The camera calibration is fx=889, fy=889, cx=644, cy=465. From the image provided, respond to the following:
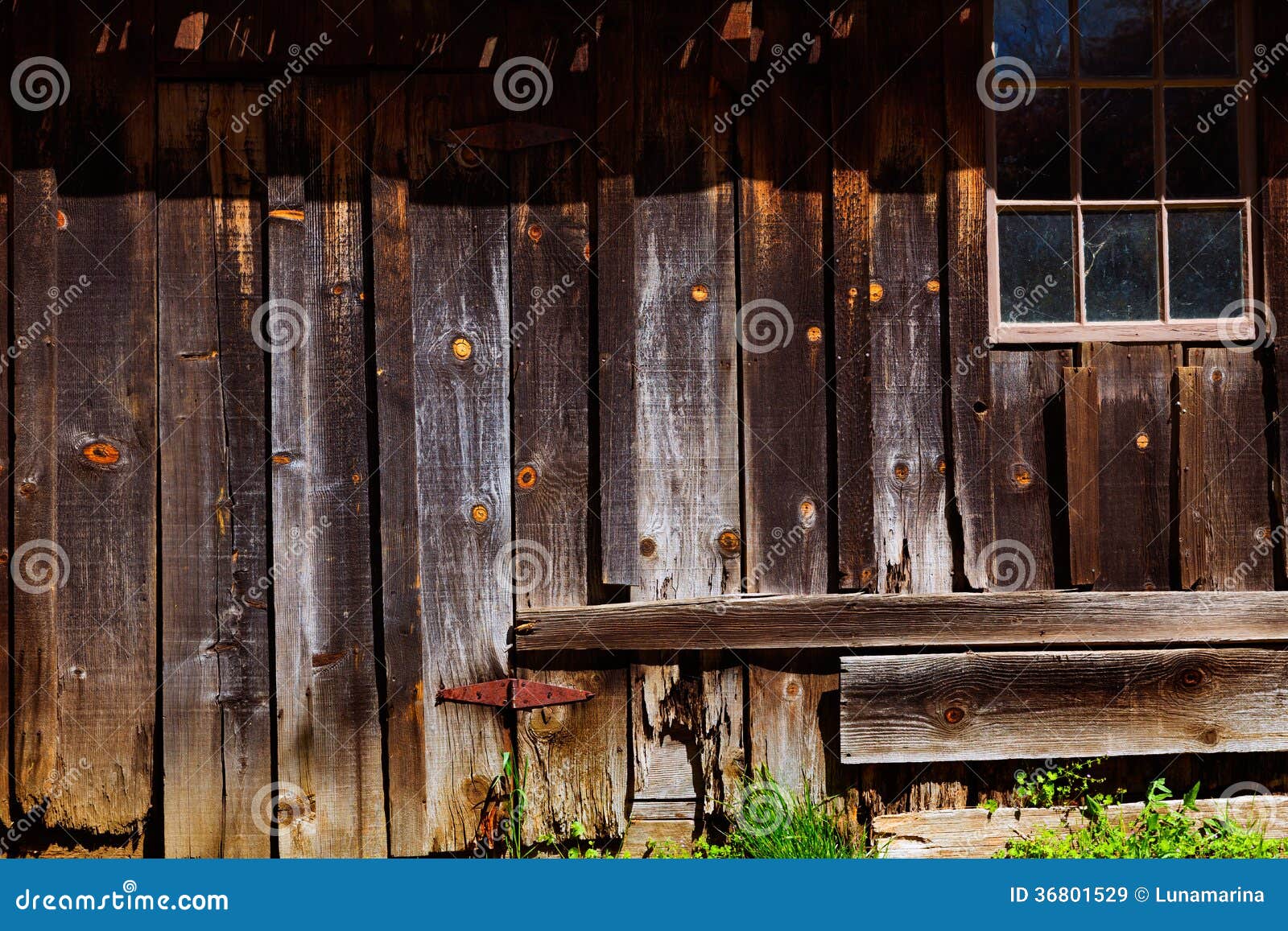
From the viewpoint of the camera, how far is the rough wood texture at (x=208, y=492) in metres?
3.02

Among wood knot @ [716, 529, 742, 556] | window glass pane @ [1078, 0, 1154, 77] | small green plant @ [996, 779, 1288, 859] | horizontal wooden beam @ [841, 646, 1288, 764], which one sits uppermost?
window glass pane @ [1078, 0, 1154, 77]

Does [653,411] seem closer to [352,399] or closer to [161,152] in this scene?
[352,399]

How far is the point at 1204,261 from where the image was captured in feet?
10.5

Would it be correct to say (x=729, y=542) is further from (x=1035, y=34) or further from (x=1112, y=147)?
(x=1035, y=34)

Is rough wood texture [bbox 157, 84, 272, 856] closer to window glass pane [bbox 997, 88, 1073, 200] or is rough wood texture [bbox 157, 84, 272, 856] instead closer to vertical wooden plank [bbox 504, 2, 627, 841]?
vertical wooden plank [bbox 504, 2, 627, 841]

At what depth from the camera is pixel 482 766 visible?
122 inches

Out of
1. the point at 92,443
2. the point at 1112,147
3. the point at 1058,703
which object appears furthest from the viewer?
the point at 1112,147

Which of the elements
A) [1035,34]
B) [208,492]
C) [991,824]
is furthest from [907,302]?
[208,492]

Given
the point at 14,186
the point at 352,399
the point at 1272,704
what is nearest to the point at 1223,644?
the point at 1272,704

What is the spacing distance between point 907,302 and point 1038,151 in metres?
0.74

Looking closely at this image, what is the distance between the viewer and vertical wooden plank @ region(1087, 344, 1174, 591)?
3129mm

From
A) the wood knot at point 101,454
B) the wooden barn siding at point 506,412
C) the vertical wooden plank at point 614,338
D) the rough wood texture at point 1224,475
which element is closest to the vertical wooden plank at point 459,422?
the wooden barn siding at point 506,412

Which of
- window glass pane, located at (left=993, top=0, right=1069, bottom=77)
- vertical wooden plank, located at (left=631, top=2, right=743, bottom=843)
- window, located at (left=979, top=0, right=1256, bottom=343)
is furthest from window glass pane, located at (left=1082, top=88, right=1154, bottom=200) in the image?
vertical wooden plank, located at (left=631, top=2, right=743, bottom=843)

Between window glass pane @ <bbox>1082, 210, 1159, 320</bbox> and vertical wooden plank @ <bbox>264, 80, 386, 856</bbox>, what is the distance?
2.59m
